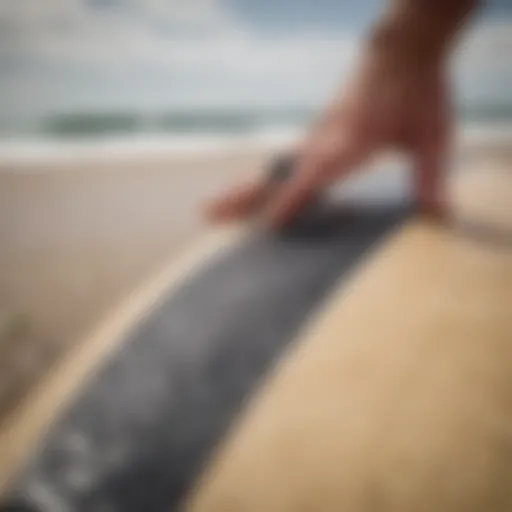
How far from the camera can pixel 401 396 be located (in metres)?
0.94

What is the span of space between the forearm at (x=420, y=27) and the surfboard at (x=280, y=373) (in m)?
0.16

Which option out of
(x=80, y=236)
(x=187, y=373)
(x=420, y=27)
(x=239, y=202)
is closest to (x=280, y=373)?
(x=187, y=373)

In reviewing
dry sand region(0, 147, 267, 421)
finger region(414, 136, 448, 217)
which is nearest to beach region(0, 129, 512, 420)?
dry sand region(0, 147, 267, 421)

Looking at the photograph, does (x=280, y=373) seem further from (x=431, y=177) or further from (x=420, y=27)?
(x=420, y=27)

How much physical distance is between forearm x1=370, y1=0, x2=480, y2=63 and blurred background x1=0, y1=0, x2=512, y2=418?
23mm

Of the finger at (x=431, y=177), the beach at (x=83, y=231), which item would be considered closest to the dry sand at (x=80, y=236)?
the beach at (x=83, y=231)

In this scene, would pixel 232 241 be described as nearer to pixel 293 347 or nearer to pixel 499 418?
pixel 293 347

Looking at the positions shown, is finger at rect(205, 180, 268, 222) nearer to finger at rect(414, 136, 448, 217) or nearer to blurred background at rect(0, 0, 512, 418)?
blurred background at rect(0, 0, 512, 418)

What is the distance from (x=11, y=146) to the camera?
3.56ft

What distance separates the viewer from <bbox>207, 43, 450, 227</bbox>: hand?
978 mm

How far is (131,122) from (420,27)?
0.38 metres

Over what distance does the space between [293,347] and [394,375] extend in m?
0.12

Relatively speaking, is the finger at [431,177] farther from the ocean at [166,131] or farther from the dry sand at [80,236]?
the dry sand at [80,236]

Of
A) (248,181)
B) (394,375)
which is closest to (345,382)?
(394,375)
